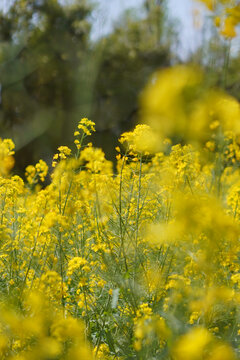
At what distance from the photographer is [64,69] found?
10445 mm

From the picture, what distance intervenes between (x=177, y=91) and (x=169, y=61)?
10554mm

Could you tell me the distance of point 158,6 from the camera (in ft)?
40.9

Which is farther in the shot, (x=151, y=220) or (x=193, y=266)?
(x=151, y=220)

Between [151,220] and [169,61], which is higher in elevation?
[169,61]

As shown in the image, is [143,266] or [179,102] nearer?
[179,102]

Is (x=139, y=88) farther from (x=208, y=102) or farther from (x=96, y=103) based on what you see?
(x=208, y=102)

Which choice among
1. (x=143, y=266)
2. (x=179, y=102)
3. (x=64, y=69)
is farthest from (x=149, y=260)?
(x=64, y=69)

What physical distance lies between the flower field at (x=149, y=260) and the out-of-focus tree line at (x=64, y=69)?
687cm

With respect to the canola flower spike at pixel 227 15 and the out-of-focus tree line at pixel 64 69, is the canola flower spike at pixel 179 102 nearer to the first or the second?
the canola flower spike at pixel 227 15

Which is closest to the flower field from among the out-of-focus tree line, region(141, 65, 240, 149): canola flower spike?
region(141, 65, 240, 149): canola flower spike

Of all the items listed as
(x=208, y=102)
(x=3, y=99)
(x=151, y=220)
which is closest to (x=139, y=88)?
(x=3, y=99)

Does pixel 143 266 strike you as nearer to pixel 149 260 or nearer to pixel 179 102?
pixel 149 260

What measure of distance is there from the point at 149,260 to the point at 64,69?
8902 millimetres

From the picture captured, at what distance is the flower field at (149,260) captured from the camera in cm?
116
